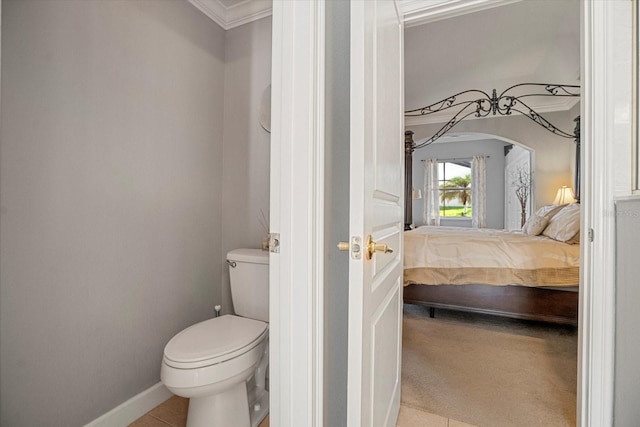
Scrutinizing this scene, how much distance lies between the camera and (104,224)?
146 centimetres

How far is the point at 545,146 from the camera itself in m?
4.94

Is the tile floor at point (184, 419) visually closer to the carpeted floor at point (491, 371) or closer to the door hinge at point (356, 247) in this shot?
the carpeted floor at point (491, 371)

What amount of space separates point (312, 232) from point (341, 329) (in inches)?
16.3

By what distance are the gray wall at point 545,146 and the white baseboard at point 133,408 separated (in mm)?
5588

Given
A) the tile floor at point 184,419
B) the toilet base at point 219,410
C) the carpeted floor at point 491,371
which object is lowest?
the tile floor at point 184,419

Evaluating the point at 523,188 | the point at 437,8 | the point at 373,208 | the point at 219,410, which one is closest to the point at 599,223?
the point at 373,208

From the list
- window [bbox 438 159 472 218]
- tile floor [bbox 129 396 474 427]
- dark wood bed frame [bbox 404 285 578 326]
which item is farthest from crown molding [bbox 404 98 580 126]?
tile floor [bbox 129 396 474 427]

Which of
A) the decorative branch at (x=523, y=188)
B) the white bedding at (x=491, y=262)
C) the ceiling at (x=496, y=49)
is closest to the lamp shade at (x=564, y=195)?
the decorative branch at (x=523, y=188)

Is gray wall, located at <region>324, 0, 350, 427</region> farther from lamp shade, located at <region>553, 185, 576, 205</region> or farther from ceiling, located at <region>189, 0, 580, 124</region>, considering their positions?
lamp shade, located at <region>553, 185, 576, 205</region>

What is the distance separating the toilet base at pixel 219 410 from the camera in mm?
1360

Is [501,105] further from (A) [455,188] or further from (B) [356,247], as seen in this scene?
(B) [356,247]

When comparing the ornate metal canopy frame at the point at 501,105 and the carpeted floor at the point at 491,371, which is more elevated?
the ornate metal canopy frame at the point at 501,105

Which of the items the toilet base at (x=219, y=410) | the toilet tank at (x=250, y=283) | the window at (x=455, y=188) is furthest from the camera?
the window at (x=455, y=188)

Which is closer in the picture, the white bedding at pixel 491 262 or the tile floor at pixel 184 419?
the tile floor at pixel 184 419
